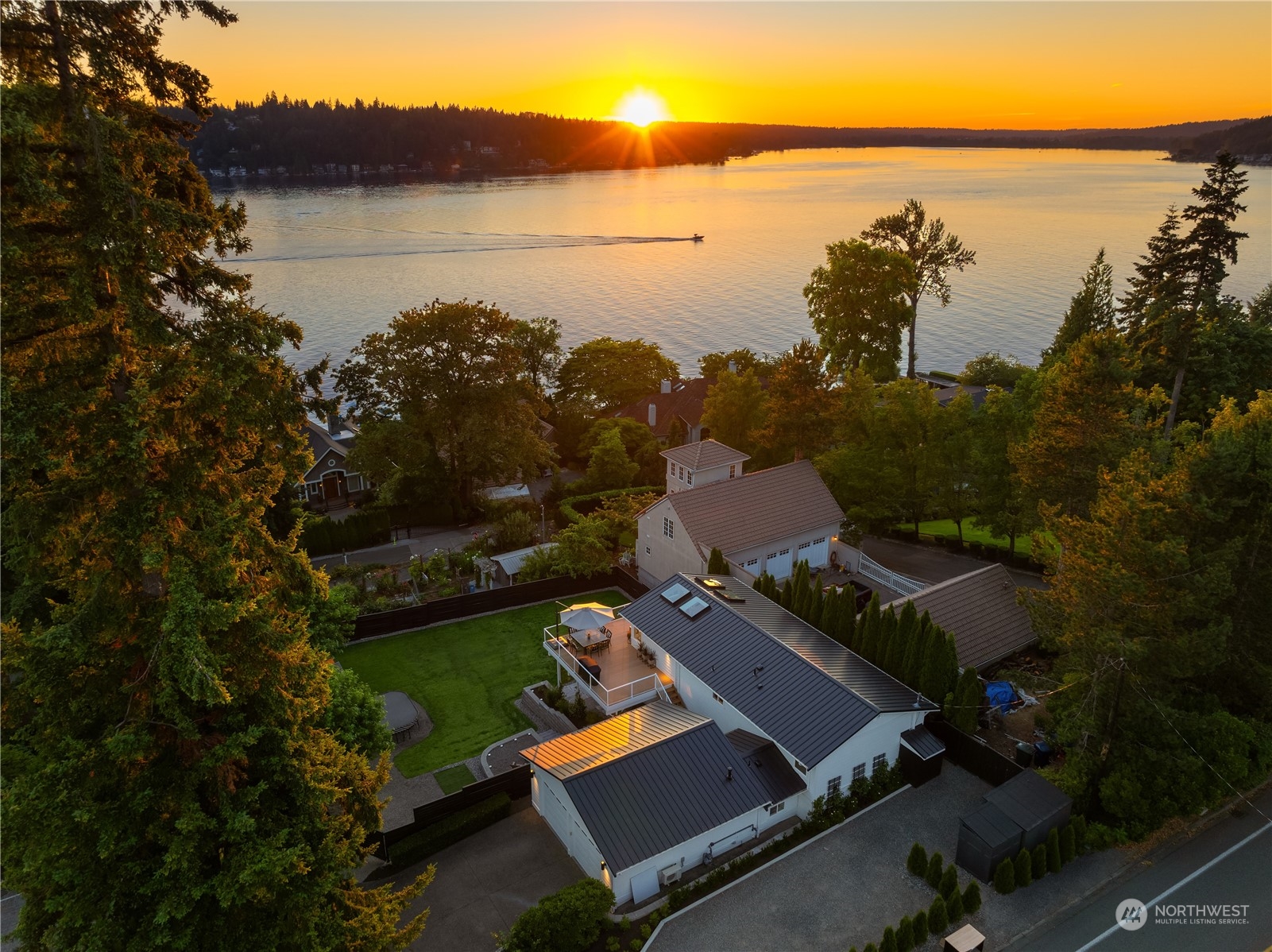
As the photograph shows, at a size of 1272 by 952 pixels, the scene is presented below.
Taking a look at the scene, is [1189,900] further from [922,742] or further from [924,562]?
[924,562]

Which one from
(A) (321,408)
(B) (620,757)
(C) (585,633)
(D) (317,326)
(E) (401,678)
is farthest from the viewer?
(D) (317,326)

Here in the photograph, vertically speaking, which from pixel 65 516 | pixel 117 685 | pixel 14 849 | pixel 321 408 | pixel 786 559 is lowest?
pixel 786 559

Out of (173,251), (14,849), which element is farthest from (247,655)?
(173,251)

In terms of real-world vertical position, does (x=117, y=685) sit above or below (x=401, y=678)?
above

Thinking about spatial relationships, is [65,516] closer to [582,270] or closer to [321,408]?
[321,408]

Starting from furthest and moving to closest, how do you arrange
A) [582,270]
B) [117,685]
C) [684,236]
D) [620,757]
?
[684,236] < [582,270] < [620,757] < [117,685]

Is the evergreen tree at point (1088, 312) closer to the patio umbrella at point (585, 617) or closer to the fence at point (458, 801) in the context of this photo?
A: the patio umbrella at point (585, 617)

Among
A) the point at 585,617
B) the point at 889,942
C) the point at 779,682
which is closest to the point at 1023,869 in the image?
the point at 889,942
